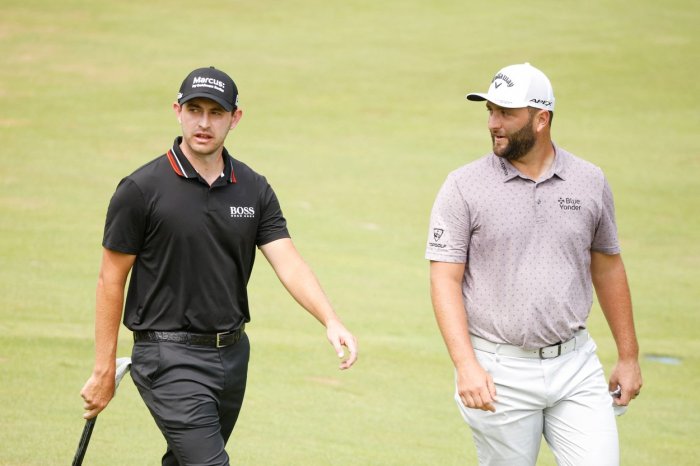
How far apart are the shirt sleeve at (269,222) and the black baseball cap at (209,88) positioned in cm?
48

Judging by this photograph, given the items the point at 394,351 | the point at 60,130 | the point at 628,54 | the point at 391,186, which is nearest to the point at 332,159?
the point at 391,186

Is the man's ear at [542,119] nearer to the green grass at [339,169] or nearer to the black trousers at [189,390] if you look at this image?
the black trousers at [189,390]

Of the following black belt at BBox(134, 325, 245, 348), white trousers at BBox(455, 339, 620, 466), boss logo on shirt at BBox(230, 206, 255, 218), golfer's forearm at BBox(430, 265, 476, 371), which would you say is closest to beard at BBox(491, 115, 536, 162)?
golfer's forearm at BBox(430, 265, 476, 371)

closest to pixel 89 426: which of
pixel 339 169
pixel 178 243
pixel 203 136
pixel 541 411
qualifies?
pixel 178 243

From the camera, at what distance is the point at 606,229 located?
5621 mm

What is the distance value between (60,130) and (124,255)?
48.4 feet

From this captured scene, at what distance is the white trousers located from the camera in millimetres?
5359

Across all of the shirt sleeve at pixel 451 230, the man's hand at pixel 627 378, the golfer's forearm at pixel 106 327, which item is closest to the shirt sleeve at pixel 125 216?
the golfer's forearm at pixel 106 327

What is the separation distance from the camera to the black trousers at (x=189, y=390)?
16.9 feet

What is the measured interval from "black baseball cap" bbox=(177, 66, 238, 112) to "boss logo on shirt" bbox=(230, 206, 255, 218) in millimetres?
453

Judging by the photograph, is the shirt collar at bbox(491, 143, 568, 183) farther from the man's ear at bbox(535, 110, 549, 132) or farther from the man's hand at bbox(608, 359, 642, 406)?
the man's hand at bbox(608, 359, 642, 406)

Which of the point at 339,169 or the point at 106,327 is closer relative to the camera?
the point at 106,327

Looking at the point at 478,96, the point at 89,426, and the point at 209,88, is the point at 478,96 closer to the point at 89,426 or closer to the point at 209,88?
the point at 209,88

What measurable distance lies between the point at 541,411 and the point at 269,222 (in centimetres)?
156
